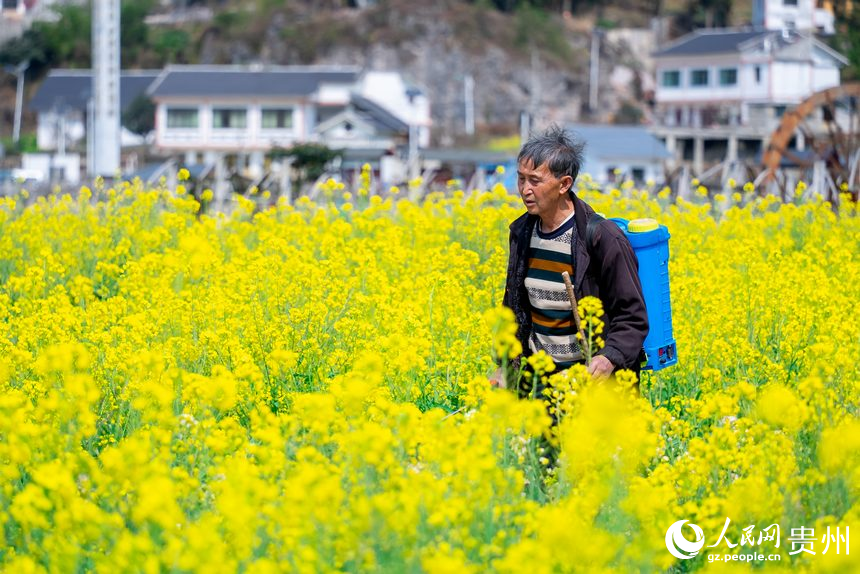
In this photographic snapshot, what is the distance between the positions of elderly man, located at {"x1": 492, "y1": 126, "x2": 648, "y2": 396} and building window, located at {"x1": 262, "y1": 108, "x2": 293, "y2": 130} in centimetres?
4497

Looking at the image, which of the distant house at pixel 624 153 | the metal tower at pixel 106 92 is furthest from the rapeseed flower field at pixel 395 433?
the distant house at pixel 624 153

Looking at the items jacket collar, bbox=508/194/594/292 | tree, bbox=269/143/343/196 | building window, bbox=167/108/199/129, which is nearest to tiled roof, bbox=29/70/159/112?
building window, bbox=167/108/199/129

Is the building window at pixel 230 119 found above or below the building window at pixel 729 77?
below

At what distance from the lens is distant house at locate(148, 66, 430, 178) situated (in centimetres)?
4894

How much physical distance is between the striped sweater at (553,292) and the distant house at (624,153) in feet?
127

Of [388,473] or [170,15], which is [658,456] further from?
[170,15]

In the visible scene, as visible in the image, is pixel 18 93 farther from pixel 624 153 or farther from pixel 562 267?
pixel 562 267

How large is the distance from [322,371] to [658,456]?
1.55 meters

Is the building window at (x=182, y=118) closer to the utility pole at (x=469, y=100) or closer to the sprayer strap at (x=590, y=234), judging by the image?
the utility pole at (x=469, y=100)

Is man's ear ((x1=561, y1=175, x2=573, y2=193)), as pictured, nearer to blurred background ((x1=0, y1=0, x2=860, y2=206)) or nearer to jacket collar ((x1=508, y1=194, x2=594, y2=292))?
jacket collar ((x1=508, y1=194, x2=594, y2=292))

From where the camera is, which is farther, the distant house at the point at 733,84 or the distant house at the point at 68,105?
the distant house at the point at 68,105

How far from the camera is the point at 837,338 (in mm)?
6023

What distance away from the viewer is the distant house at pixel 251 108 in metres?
48.9

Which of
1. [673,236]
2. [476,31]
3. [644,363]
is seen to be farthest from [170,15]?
[644,363]
